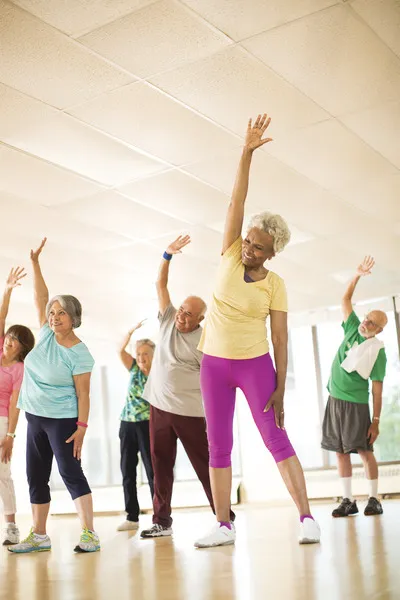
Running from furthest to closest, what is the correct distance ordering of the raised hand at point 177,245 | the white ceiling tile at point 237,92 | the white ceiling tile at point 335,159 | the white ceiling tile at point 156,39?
the white ceiling tile at point 335,159 < the raised hand at point 177,245 < the white ceiling tile at point 237,92 < the white ceiling tile at point 156,39

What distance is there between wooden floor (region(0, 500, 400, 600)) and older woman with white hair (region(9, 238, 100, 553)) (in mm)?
267

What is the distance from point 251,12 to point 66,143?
1.64m

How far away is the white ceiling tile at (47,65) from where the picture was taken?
337cm

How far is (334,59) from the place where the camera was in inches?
148

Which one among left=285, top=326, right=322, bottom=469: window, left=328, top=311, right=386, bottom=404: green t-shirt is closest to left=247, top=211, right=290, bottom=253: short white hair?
left=328, top=311, right=386, bottom=404: green t-shirt

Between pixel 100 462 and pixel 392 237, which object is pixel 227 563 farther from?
pixel 100 462

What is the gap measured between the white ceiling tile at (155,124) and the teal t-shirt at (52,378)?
124 cm

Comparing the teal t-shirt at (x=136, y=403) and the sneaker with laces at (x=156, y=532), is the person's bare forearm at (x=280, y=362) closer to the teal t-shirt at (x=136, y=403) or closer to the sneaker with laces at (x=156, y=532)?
the sneaker with laces at (x=156, y=532)

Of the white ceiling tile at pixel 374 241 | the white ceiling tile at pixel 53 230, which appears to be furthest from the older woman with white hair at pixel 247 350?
the white ceiling tile at pixel 374 241

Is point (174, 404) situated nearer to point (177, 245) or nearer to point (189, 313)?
point (189, 313)

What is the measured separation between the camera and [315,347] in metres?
9.88

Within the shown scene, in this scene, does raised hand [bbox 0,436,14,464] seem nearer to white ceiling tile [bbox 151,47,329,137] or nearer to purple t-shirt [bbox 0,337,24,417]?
purple t-shirt [bbox 0,337,24,417]

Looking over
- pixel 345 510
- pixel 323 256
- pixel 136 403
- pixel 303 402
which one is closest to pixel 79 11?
pixel 136 403

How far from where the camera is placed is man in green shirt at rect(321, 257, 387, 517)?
5.27 m
